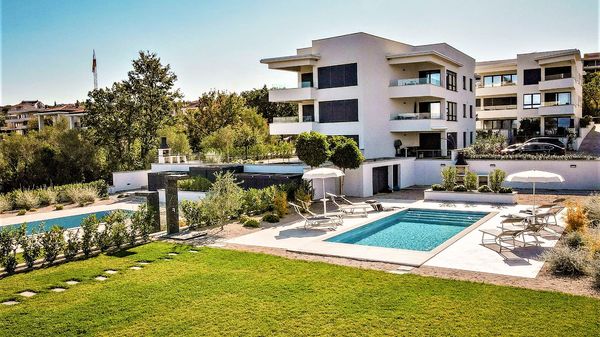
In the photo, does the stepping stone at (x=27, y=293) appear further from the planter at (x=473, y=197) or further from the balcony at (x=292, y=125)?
the balcony at (x=292, y=125)

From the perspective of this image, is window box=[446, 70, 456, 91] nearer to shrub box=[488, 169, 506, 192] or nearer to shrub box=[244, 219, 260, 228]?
shrub box=[488, 169, 506, 192]

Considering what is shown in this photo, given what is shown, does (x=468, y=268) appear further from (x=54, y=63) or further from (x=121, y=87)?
(x=121, y=87)

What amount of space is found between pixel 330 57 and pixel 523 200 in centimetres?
1649

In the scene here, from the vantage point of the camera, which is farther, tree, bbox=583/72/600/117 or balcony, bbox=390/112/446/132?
tree, bbox=583/72/600/117

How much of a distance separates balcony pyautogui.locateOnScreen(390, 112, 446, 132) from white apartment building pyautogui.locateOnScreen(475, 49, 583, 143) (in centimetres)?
1667

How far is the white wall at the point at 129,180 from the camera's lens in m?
35.9

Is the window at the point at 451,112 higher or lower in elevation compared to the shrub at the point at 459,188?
higher

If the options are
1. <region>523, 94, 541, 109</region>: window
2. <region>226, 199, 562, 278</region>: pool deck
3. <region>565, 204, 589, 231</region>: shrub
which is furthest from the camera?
<region>523, 94, 541, 109</region>: window

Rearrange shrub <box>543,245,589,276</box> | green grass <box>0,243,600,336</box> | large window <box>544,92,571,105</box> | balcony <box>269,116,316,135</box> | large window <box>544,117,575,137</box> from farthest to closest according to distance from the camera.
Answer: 1. large window <box>544,117,575,137</box>
2. large window <box>544,92,571,105</box>
3. balcony <box>269,116,316,135</box>
4. shrub <box>543,245,589,276</box>
5. green grass <box>0,243,600,336</box>

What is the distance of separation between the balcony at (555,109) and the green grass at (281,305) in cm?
4175

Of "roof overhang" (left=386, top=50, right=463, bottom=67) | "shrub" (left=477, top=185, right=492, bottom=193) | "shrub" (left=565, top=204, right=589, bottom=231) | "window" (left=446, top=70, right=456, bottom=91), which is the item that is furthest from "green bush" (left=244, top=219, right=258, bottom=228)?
"window" (left=446, top=70, right=456, bottom=91)

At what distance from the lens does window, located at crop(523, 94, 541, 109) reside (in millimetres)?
50469

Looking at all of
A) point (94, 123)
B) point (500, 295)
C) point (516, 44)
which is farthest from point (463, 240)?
point (516, 44)

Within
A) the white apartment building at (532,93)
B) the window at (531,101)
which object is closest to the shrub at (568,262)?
the white apartment building at (532,93)
